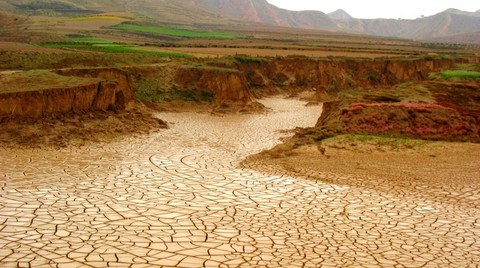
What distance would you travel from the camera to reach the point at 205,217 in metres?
8.42

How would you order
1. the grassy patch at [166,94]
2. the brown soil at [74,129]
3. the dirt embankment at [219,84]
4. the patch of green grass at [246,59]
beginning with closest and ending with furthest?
the brown soil at [74,129], the grassy patch at [166,94], the dirt embankment at [219,84], the patch of green grass at [246,59]

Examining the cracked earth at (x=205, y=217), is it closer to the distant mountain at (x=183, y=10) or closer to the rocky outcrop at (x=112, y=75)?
the rocky outcrop at (x=112, y=75)

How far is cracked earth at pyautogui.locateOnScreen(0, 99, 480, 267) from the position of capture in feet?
22.2

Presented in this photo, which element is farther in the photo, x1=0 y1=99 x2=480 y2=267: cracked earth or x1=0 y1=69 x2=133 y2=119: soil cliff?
x1=0 y1=69 x2=133 y2=119: soil cliff

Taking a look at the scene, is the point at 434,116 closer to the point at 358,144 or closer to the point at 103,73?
the point at 358,144

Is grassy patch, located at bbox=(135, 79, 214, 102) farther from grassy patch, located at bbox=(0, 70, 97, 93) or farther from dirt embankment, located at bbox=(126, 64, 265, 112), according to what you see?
grassy patch, located at bbox=(0, 70, 97, 93)

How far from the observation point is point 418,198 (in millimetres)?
9836

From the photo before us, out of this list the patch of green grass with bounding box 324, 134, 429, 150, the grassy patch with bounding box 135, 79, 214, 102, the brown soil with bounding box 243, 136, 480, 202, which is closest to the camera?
the brown soil with bounding box 243, 136, 480, 202

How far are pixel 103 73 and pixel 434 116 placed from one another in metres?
12.6

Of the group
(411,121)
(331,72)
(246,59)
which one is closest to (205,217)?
(411,121)

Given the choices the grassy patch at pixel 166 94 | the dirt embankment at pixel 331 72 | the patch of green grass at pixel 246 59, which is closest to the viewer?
the grassy patch at pixel 166 94

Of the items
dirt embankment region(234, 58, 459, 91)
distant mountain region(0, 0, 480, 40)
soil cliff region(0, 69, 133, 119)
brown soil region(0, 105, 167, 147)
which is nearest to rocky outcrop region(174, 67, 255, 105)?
dirt embankment region(234, 58, 459, 91)

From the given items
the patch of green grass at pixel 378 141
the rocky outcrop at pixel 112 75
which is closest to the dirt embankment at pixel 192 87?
the rocky outcrop at pixel 112 75

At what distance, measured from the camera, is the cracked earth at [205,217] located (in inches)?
267
